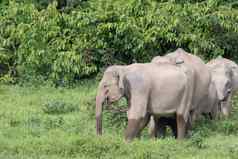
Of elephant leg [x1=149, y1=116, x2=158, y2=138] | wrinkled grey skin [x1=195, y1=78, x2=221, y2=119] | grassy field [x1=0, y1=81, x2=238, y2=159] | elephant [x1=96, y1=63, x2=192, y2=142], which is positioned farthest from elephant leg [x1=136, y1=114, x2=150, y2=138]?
wrinkled grey skin [x1=195, y1=78, x2=221, y2=119]

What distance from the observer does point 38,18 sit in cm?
1783

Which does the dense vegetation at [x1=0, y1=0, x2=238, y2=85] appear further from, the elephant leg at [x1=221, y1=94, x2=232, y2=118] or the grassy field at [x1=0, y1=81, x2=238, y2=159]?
the elephant leg at [x1=221, y1=94, x2=232, y2=118]

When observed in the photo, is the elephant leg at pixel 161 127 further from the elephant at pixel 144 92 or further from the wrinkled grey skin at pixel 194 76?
the elephant at pixel 144 92

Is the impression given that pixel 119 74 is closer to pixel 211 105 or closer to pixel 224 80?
pixel 211 105

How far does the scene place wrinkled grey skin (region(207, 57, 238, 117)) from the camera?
48.2ft

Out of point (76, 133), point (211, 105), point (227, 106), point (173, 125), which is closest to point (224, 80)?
point (227, 106)

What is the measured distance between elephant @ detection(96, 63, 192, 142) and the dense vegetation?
4.93 meters

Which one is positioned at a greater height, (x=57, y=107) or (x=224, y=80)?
(x=224, y=80)

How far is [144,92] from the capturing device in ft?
39.3

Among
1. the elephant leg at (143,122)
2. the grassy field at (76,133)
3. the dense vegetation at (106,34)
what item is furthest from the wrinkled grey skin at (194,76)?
the dense vegetation at (106,34)

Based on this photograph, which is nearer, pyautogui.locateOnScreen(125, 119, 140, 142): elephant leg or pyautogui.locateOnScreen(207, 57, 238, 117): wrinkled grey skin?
pyautogui.locateOnScreen(125, 119, 140, 142): elephant leg

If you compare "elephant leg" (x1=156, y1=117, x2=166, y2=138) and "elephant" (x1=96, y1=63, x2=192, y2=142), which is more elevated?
"elephant" (x1=96, y1=63, x2=192, y2=142)

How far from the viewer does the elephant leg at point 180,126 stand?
12453mm

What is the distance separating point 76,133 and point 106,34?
19.3ft
